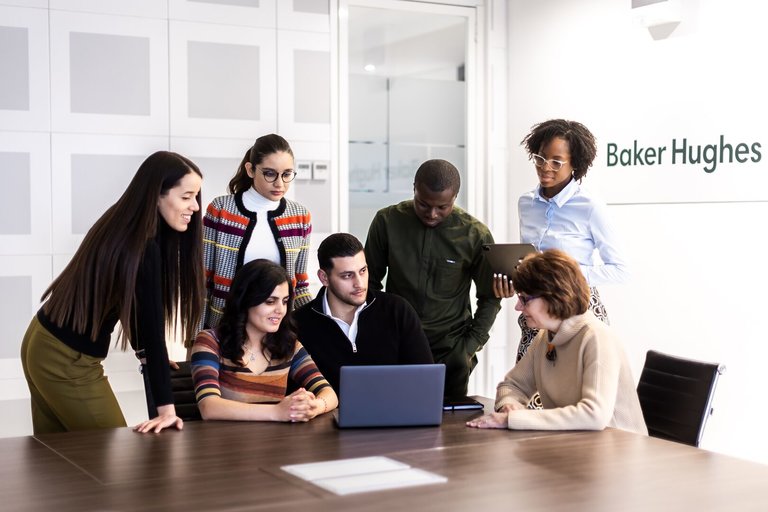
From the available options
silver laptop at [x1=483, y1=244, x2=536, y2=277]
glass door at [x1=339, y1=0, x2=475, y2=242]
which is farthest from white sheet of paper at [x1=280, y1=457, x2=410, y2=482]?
glass door at [x1=339, y1=0, x2=475, y2=242]

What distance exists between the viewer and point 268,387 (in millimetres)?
3125

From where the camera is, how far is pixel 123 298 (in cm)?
278

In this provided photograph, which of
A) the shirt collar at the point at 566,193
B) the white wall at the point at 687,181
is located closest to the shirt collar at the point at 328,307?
the shirt collar at the point at 566,193

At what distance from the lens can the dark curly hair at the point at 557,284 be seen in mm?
2906

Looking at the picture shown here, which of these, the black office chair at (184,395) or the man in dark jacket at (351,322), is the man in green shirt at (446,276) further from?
the black office chair at (184,395)

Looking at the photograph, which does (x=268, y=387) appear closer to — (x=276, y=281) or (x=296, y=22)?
(x=276, y=281)

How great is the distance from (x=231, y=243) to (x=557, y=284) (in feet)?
4.62

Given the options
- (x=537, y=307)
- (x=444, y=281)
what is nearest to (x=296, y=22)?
(x=444, y=281)

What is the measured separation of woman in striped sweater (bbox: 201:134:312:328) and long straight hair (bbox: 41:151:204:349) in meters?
0.74

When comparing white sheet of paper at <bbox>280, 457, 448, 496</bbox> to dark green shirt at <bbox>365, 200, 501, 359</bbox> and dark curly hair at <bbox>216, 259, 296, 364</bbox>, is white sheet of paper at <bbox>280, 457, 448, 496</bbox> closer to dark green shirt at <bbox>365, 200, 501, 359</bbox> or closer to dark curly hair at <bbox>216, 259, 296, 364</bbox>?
dark curly hair at <bbox>216, 259, 296, 364</bbox>

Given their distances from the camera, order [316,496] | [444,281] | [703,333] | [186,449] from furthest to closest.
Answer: [703,333] < [444,281] < [186,449] < [316,496]

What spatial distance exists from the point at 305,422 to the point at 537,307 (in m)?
0.80

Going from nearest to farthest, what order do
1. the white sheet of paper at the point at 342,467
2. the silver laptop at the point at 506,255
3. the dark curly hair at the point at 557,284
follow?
the white sheet of paper at the point at 342,467 < the dark curly hair at the point at 557,284 < the silver laptop at the point at 506,255

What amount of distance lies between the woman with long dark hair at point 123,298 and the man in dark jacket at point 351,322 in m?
0.54
